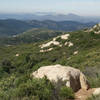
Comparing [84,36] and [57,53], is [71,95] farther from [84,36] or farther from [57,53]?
[84,36]

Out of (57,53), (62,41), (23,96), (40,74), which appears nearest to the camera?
(23,96)

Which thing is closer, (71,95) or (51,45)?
(71,95)

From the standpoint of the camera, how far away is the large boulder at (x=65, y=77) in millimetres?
9672

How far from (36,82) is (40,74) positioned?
8.36ft

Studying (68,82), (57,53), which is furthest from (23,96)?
(57,53)

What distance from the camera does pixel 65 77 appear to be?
991 cm

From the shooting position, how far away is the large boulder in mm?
9672

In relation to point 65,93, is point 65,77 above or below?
above

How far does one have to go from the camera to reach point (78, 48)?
59.4 metres

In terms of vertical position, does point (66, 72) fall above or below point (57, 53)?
above

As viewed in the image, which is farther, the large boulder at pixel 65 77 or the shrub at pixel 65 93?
the large boulder at pixel 65 77

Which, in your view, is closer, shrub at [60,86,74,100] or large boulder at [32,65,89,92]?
shrub at [60,86,74,100]

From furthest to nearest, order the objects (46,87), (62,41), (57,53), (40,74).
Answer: (62,41) < (57,53) < (40,74) < (46,87)

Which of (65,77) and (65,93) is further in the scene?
(65,77)
